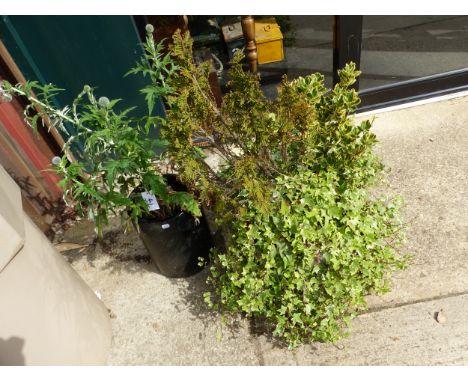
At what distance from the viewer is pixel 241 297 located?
2418 millimetres

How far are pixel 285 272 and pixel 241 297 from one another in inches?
14.3

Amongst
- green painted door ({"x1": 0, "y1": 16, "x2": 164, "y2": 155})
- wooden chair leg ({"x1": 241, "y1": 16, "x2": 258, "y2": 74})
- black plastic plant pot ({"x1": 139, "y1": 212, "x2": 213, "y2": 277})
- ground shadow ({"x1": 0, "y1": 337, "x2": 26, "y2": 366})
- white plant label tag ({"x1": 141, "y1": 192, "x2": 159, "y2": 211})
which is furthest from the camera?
wooden chair leg ({"x1": 241, "y1": 16, "x2": 258, "y2": 74})

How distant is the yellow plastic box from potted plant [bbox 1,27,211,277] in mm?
1993

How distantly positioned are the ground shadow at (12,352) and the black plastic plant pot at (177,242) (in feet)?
3.54

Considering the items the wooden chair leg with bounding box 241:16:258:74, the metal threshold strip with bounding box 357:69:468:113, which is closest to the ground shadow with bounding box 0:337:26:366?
the wooden chair leg with bounding box 241:16:258:74

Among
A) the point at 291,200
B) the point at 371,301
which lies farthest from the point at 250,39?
the point at 371,301

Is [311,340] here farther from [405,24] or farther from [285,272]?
[405,24]

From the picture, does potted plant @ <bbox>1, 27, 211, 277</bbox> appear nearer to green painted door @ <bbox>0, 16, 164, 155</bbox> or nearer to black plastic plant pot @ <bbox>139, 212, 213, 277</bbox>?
black plastic plant pot @ <bbox>139, 212, 213, 277</bbox>

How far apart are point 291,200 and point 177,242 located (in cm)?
97

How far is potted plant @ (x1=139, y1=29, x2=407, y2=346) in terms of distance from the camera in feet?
7.10

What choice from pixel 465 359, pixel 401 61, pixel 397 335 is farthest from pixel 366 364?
pixel 401 61

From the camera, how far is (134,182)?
2576 millimetres

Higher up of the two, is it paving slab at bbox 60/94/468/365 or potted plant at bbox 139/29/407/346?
potted plant at bbox 139/29/407/346

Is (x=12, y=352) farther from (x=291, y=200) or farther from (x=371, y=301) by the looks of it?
(x=371, y=301)
